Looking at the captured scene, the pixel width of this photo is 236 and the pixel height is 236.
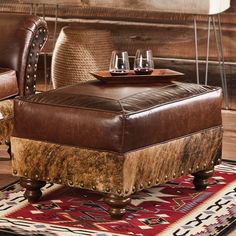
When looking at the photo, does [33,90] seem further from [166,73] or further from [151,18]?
[151,18]

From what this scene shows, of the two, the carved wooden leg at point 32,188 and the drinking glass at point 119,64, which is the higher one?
the drinking glass at point 119,64

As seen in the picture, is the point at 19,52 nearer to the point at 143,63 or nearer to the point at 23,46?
the point at 23,46

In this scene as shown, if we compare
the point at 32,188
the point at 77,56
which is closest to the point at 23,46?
the point at 32,188

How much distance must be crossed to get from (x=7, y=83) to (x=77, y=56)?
5.24 ft

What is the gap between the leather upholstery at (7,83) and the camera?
4.11 meters

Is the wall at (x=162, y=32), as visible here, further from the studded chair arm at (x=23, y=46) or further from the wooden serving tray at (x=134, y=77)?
the wooden serving tray at (x=134, y=77)

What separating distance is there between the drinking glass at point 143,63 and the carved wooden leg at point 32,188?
0.68 metres

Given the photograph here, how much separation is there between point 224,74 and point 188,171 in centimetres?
229

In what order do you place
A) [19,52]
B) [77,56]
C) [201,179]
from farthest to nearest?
[77,56]
[19,52]
[201,179]

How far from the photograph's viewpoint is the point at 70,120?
3.34 meters

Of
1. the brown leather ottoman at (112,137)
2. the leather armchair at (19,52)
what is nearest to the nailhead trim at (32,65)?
the leather armchair at (19,52)

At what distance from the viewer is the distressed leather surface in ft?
10.7

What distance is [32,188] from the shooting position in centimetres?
355

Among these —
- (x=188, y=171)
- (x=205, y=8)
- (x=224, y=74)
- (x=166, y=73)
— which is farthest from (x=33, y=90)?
(x=224, y=74)
